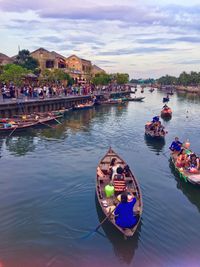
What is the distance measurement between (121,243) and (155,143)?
2101 cm

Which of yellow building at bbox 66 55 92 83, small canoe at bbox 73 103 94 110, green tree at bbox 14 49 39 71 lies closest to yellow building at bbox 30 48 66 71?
green tree at bbox 14 49 39 71

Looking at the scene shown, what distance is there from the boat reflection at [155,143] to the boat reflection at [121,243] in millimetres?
16960

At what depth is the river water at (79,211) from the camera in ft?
43.6

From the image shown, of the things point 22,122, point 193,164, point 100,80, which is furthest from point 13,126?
point 100,80

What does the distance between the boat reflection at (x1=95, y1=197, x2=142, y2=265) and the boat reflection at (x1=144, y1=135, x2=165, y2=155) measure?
1696 centimetres

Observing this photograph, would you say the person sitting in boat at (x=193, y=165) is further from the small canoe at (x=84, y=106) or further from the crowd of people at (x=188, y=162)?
the small canoe at (x=84, y=106)

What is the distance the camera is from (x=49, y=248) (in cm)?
1374

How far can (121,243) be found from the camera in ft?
46.3

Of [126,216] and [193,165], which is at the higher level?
[126,216]

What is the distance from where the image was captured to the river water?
13.3m

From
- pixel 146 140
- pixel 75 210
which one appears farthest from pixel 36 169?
pixel 146 140

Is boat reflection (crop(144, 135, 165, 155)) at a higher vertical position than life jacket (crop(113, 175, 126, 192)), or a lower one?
lower

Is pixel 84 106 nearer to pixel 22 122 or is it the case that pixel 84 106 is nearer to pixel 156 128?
pixel 22 122

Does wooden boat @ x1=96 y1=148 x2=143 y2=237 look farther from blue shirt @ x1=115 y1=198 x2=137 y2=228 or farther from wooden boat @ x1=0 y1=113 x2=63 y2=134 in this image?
wooden boat @ x1=0 y1=113 x2=63 y2=134
